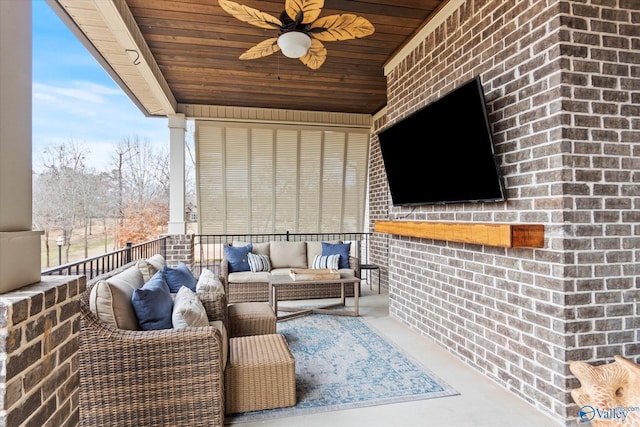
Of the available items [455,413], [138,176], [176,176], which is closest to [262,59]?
[176,176]

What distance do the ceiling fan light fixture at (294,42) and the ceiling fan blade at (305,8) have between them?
10 centimetres

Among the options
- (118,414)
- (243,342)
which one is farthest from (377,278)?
(118,414)

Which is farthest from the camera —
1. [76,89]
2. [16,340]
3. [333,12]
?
[76,89]

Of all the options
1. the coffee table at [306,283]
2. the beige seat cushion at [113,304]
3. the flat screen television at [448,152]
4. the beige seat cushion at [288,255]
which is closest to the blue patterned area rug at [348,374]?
the coffee table at [306,283]

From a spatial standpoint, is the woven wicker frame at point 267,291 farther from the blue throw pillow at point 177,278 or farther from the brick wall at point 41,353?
the brick wall at point 41,353

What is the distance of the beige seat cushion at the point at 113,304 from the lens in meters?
2.01

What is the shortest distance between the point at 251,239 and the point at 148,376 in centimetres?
469

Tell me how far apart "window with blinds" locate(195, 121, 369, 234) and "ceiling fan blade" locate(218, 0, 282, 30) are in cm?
363

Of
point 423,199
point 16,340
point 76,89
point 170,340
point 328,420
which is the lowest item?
point 328,420

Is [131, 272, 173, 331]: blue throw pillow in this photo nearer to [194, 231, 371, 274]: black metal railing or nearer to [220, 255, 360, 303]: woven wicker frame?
[220, 255, 360, 303]: woven wicker frame

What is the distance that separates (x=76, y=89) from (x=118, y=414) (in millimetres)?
11415

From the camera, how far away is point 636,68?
219 cm

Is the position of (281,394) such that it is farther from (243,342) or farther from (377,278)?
(377,278)

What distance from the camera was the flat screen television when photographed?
255 cm
